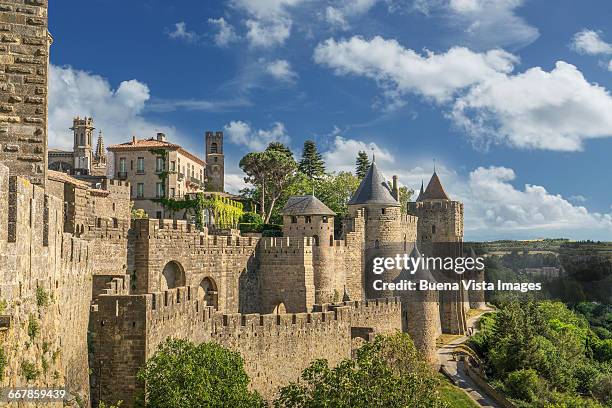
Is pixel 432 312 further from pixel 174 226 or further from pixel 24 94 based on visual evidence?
pixel 24 94

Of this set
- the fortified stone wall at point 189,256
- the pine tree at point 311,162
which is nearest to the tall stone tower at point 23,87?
the fortified stone wall at point 189,256

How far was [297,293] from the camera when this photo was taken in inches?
1526

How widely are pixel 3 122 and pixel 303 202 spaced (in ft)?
99.0

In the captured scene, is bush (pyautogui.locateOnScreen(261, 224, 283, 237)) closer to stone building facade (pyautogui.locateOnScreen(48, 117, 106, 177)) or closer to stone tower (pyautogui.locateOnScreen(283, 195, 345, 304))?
stone tower (pyautogui.locateOnScreen(283, 195, 345, 304))

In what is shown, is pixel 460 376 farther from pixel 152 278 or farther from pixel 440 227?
pixel 152 278

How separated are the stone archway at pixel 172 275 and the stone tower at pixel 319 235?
1016cm

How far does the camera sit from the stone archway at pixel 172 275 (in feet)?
102

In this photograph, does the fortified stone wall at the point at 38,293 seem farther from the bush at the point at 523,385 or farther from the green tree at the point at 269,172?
the green tree at the point at 269,172

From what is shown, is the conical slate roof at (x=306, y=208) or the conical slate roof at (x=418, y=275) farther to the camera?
Result: the conical slate roof at (x=418, y=275)

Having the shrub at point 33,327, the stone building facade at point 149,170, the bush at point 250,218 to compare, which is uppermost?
the stone building facade at point 149,170

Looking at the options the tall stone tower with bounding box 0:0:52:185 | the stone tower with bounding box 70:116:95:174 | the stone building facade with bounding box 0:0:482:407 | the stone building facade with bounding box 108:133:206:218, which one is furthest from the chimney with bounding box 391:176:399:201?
the stone tower with bounding box 70:116:95:174

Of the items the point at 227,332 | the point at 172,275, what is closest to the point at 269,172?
the point at 172,275

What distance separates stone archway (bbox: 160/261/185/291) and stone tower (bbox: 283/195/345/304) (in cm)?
1016

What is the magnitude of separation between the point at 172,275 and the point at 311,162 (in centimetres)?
5055
